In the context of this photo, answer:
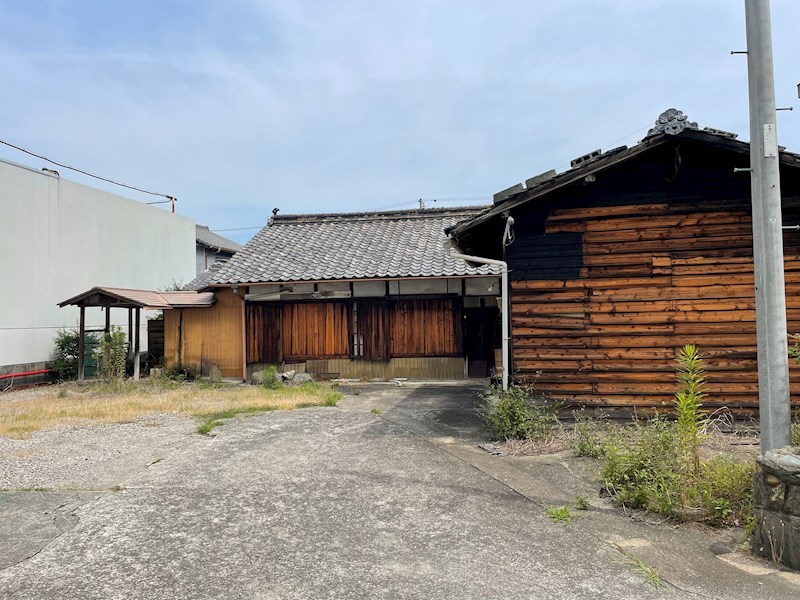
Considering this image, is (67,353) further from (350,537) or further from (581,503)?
(581,503)

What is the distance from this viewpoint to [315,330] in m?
12.7

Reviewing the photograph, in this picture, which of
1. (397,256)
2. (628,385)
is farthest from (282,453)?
(397,256)

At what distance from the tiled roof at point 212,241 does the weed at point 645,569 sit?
2344cm

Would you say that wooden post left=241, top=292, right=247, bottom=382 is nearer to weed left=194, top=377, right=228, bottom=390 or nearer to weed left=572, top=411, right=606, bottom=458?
weed left=194, top=377, right=228, bottom=390

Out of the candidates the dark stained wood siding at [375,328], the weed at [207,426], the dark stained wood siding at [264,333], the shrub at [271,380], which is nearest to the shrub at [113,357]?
the dark stained wood siding at [264,333]

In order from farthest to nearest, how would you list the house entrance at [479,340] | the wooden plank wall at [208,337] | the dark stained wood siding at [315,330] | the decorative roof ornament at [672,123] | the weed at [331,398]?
the wooden plank wall at [208,337], the dark stained wood siding at [315,330], the house entrance at [479,340], the weed at [331,398], the decorative roof ornament at [672,123]

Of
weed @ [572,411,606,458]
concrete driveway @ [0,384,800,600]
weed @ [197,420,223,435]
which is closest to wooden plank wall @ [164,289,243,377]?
weed @ [197,420,223,435]

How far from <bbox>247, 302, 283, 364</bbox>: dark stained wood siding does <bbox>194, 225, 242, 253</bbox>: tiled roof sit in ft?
41.8

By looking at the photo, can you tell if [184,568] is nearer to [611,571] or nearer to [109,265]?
[611,571]

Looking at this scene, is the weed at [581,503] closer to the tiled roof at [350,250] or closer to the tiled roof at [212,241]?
the tiled roof at [350,250]

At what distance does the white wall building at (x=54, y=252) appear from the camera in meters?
12.5

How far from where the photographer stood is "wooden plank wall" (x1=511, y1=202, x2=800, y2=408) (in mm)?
6629

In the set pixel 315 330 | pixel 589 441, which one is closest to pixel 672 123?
pixel 589 441

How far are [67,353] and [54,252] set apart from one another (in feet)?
9.01
